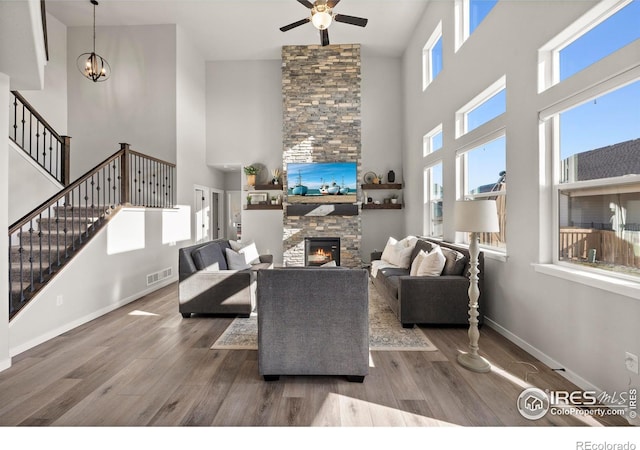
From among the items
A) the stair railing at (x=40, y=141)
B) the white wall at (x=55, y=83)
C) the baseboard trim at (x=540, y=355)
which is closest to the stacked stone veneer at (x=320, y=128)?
the baseboard trim at (x=540, y=355)

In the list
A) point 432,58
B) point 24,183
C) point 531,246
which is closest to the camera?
point 531,246

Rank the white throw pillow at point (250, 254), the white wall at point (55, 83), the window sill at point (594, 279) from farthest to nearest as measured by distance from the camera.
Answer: the white wall at point (55, 83), the white throw pillow at point (250, 254), the window sill at point (594, 279)

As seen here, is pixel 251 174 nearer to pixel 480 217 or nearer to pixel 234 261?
pixel 234 261

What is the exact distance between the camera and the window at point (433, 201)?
18.0 feet

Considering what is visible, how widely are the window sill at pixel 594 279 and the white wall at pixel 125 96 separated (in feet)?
20.5

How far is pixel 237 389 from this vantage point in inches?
87.9

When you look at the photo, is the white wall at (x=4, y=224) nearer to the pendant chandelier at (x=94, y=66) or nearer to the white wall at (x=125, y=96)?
the pendant chandelier at (x=94, y=66)

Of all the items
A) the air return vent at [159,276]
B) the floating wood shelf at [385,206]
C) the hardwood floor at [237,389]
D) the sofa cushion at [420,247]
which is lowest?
the hardwood floor at [237,389]

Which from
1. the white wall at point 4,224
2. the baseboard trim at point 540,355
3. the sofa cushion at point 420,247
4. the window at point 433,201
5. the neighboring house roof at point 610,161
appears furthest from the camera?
the window at point 433,201

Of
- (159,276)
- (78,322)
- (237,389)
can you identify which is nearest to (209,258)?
(78,322)

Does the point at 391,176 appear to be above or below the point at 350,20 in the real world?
below

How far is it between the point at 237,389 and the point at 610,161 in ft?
10.2
